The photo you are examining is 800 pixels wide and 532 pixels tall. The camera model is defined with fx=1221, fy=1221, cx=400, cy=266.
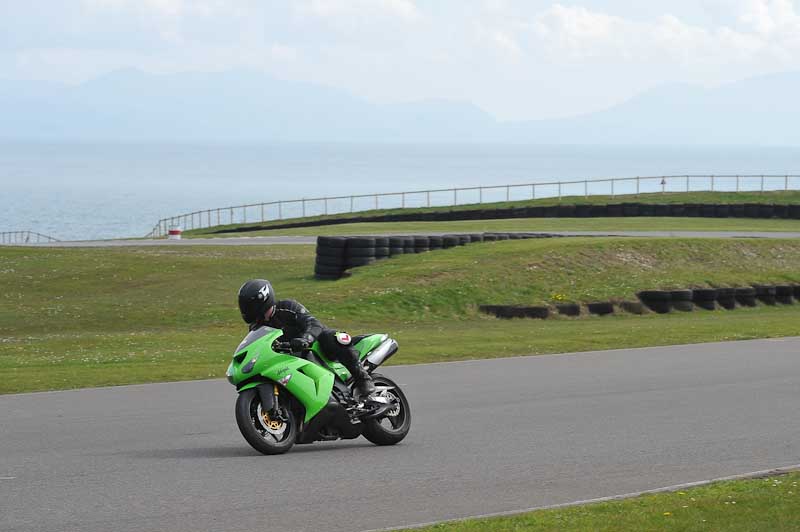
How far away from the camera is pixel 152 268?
3303cm

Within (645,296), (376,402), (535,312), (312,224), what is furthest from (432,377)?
(312,224)

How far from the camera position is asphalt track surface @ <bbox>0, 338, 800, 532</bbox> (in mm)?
7879

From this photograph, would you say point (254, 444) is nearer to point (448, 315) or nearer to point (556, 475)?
point (556, 475)

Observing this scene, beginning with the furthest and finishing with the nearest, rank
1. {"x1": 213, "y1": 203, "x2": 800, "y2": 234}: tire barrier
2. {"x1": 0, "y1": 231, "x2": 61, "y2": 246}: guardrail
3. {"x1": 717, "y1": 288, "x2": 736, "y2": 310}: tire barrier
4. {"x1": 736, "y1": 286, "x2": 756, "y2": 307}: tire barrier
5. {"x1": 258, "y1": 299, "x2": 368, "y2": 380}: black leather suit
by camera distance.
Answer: {"x1": 0, "y1": 231, "x2": 61, "y2": 246}: guardrail < {"x1": 213, "y1": 203, "x2": 800, "y2": 234}: tire barrier < {"x1": 736, "y1": 286, "x2": 756, "y2": 307}: tire barrier < {"x1": 717, "y1": 288, "x2": 736, "y2": 310}: tire barrier < {"x1": 258, "y1": 299, "x2": 368, "y2": 380}: black leather suit

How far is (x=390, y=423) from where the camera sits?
1066 centimetres

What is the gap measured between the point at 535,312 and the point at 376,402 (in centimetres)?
1573

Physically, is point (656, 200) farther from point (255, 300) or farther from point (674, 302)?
point (255, 300)

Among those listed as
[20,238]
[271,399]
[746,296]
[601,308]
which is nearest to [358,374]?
[271,399]

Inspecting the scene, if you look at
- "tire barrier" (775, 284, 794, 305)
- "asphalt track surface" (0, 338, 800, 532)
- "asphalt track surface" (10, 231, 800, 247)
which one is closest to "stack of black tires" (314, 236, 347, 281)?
"asphalt track surface" (10, 231, 800, 247)

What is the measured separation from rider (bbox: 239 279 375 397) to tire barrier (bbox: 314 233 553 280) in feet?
66.3

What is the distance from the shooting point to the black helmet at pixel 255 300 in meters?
9.66

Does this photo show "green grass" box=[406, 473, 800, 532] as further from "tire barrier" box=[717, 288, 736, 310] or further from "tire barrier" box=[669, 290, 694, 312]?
"tire barrier" box=[717, 288, 736, 310]

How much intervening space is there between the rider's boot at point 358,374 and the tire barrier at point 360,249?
20.2 meters

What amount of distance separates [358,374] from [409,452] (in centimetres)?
77
